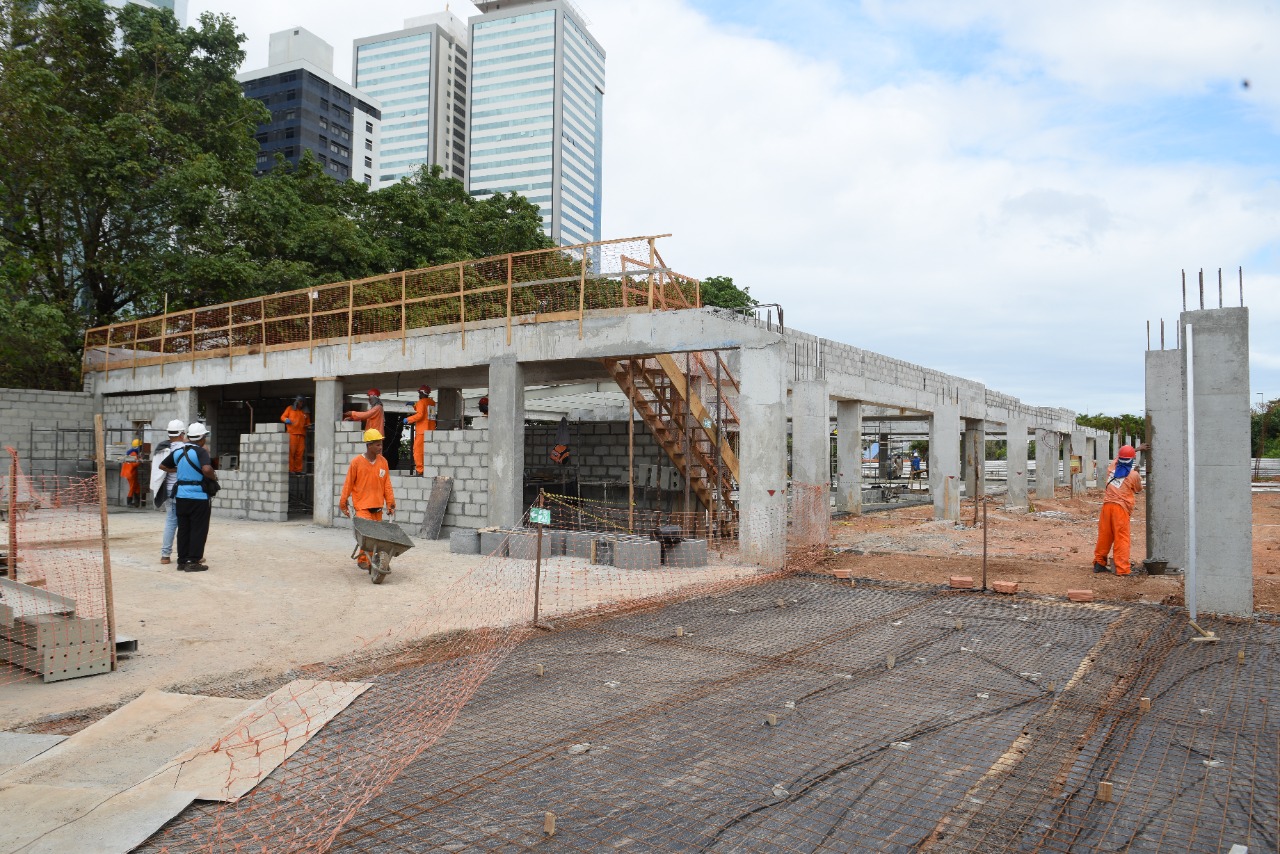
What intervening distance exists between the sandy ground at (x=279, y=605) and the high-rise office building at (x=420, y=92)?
119 metres

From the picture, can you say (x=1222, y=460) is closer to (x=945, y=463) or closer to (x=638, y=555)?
(x=638, y=555)

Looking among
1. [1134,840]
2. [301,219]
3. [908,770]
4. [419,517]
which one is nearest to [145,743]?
[908,770]

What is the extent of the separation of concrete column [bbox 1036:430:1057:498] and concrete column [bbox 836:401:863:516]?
479 inches

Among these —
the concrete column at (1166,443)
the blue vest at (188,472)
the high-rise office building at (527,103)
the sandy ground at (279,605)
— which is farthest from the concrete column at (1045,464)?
the high-rise office building at (527,103)

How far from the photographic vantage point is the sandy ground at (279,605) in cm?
556

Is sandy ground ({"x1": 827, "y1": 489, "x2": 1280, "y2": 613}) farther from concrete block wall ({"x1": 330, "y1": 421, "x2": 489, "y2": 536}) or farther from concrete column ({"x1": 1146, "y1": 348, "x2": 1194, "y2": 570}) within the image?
concrete block wall ({"x1": 330, "y1": 421, "x2": 489, "y2": 536})

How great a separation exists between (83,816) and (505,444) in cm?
1023

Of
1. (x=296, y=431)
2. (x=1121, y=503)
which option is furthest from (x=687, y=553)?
(x=296, y=431)

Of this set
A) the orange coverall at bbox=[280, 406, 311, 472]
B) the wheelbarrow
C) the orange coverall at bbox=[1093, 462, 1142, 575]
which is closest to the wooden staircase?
the wheelbarrow

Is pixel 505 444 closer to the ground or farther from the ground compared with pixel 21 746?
farther from the ground

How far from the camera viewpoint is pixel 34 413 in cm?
1952

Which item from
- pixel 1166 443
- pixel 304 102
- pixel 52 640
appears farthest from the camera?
pixel 304 102

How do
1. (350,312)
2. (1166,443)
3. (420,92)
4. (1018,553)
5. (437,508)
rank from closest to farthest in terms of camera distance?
1. (1166,443)
2. (1018,553)
3. (437,508)
4. (350,312)
5. (420,92)

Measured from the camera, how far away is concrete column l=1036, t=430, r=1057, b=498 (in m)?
29.0
